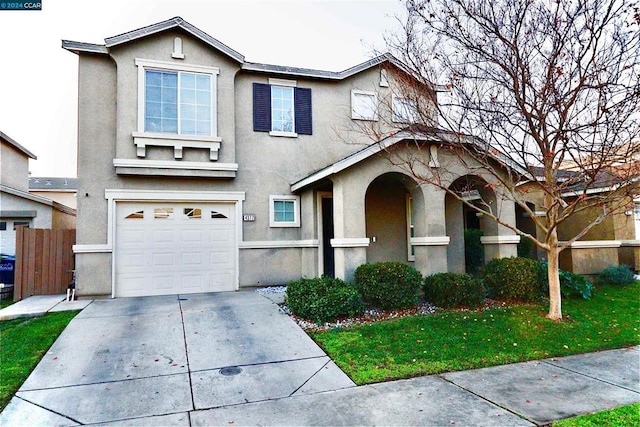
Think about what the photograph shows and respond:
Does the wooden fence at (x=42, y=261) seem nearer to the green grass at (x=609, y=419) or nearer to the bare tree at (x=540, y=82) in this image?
the bare tree at (x=540, y=82)

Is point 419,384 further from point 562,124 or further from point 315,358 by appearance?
point 562,124

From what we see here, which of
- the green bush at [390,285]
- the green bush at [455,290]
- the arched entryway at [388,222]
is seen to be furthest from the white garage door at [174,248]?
the green bush at [455,290]

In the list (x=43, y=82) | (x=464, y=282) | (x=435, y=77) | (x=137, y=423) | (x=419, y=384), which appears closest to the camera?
(x=137, y=423)

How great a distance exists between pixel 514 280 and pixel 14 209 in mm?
16587

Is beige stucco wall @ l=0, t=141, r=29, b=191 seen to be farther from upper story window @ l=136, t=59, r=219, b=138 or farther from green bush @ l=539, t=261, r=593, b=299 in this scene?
green bush @ l=539, t=261, r=593, b=299

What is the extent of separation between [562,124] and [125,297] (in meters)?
10.2

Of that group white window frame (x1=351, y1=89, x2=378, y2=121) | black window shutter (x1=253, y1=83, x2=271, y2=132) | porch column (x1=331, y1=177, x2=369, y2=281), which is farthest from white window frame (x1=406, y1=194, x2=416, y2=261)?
black window shutter (x1=253, y1=83, x2=271, y2=132)

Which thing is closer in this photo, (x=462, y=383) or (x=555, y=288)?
(x=462, y=383)

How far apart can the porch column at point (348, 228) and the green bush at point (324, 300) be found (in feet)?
2.67

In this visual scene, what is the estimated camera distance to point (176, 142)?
10.2 m

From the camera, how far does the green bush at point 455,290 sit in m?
8.50

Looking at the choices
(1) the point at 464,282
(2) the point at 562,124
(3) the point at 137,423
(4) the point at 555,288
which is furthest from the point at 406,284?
(3) the point at 137,423

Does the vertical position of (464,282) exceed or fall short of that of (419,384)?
it exceeds it

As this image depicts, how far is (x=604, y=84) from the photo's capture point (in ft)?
21.2
